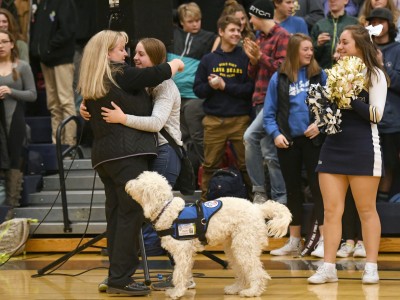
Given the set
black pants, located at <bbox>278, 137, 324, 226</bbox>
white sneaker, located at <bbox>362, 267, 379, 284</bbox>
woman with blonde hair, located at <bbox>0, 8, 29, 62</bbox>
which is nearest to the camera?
white sneaker, located at <bbox>362, 267, 379, 284</bbox>

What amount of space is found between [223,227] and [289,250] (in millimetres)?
2451

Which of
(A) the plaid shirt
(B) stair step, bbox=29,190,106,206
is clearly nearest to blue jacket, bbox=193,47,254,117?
(A) the plaid shirt

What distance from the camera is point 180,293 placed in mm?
6543

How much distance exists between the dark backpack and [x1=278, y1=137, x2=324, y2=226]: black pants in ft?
1.48

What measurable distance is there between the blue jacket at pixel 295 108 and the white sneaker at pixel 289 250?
1.04m

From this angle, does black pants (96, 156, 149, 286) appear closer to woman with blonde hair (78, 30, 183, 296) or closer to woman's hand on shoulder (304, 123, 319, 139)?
woman with blonde hair (78, 30, 183, 296)

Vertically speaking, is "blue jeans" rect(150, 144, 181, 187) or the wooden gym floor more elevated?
"blue jeans" rect(150, 144, 181, 187)

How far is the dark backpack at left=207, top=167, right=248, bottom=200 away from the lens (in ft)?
29.7

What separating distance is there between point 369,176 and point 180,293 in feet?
5.50

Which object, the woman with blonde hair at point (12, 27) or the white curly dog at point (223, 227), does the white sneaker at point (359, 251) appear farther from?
the woman with blonde hair at point (12, 27)

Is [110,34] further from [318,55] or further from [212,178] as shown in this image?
[318,55]

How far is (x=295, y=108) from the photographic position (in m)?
8.99

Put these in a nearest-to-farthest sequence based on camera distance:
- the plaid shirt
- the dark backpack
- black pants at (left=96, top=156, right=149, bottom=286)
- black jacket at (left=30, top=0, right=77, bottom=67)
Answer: black pants at (left=96, top=156, right=149, bottom=286) → the dark backpack → the plaid shirt → black jacket at (left=30, top=0, right=77, bottom=67)

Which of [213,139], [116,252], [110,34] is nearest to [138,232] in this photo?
[116,252]
